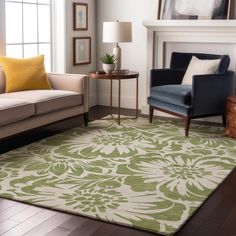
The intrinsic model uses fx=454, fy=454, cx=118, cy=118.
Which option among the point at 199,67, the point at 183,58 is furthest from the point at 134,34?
the point at 199,67

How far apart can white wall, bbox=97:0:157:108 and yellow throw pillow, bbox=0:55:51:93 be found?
1.52 metres

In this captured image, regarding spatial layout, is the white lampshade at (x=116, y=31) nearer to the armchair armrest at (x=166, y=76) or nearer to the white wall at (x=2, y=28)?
the armchair armrest at (x=166, y=76)

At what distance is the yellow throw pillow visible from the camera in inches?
184

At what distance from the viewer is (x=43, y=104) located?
14.5ft

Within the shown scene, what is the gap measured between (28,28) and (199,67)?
2.07 meters

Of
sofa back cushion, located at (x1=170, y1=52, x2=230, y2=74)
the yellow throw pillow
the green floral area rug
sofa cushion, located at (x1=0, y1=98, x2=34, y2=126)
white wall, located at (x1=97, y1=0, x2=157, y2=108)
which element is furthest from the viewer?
white wall, located at (x1=97, y1=0, x2=157, y2=108)

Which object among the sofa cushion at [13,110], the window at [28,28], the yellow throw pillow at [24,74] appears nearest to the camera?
the sofa cushion at [13,110]

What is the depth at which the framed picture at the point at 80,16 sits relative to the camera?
19.2ft

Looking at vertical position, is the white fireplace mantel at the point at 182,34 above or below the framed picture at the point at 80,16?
below

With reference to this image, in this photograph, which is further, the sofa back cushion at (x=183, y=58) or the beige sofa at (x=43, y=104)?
the sofa back cushion at (x=183, y=58)

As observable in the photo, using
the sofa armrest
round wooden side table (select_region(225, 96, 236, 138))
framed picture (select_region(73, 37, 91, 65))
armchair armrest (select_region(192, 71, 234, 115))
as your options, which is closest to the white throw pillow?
armchair armrest (select_region(192, 71, 234, 115))

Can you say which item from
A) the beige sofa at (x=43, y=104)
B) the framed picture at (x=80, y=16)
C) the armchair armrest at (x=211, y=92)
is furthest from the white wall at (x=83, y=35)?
the armchair armrest at (x=211, y=92)

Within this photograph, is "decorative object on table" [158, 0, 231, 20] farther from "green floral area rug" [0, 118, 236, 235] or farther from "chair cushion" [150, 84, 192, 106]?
"green floral area rug" [0, 118, 236, 235]

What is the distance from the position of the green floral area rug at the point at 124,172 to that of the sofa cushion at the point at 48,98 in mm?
304
